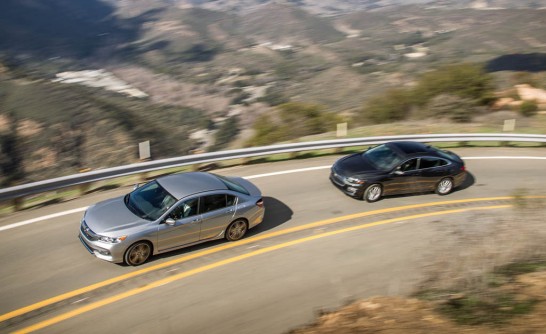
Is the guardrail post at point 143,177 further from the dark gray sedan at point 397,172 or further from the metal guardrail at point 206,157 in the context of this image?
the dark gray sedan at point 397,172

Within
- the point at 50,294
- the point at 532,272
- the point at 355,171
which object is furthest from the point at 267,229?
the point at 532,272

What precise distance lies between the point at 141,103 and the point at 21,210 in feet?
377

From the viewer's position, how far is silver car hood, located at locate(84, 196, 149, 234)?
8211 millimetres

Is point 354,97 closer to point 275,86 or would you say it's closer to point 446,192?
point 275,86

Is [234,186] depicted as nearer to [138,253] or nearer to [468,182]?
[138,253]

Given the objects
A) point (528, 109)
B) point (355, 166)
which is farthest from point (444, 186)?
point (528, 109)

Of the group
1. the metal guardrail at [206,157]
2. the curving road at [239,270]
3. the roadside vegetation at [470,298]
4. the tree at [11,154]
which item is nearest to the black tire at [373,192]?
the curving road at [239,270]

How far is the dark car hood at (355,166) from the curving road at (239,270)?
2.40ft

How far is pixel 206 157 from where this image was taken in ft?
45.4

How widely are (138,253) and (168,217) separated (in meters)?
0.86

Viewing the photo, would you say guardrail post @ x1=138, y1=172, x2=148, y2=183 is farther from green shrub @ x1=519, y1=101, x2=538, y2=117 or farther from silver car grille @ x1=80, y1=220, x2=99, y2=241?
green shrub @ x1=519, y1=101, x2=538, y2=117

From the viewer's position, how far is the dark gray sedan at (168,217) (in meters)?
8.16

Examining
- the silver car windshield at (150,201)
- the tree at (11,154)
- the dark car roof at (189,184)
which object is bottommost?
the tree at (11,154)

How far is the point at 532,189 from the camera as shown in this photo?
45.5 feet
